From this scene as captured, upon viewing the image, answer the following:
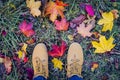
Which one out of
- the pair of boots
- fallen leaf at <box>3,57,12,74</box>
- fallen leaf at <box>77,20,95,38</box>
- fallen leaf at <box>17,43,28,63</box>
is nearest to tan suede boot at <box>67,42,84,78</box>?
the pair of boots

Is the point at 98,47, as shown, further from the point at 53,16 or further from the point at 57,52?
the point at 53,16

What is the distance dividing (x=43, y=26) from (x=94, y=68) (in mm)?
552

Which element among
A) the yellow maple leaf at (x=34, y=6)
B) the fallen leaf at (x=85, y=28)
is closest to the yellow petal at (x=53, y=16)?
the yellow maple leaf at (x=34, y=6)

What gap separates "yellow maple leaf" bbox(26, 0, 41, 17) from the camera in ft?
9.23

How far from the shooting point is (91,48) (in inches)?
114

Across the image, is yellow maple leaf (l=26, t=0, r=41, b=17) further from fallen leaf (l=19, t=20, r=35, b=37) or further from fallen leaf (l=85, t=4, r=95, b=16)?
fallen leaf (l=85, t=4, r=95, b=16)

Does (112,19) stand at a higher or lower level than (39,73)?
higher

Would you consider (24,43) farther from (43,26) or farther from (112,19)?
(112,19)


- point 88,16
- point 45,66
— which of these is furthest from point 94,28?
point 45,66

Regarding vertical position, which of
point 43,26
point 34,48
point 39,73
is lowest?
point 39,73

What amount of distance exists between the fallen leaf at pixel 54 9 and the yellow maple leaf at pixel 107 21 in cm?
33

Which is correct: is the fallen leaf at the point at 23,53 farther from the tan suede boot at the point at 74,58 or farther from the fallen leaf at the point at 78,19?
the fallen leaf at the point at 78,19

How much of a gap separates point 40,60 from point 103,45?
54 centimetres

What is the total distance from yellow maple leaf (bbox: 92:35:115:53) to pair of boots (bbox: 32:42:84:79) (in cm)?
13
